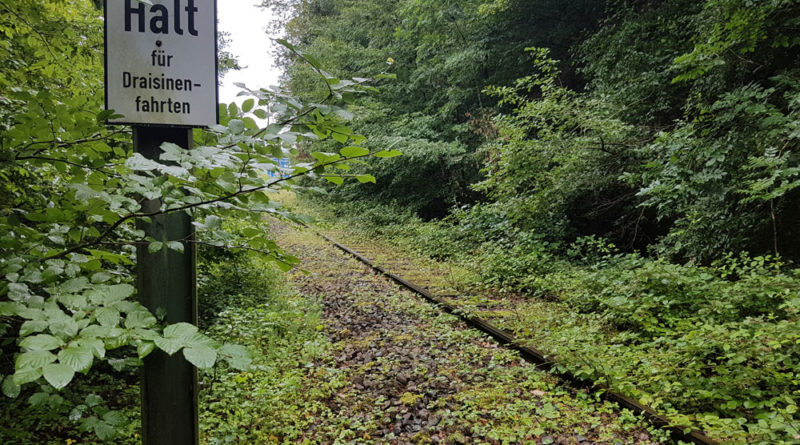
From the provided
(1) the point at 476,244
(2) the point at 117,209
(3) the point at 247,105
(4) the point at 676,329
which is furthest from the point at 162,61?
(1) the point at 476,244

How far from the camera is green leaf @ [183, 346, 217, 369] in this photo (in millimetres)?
1103

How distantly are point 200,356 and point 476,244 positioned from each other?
33.1 ft

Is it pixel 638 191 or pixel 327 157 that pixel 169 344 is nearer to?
pixel 327 157

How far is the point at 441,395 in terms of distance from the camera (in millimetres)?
4105

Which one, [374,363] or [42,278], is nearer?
[42,278]

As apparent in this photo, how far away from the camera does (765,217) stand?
615cm

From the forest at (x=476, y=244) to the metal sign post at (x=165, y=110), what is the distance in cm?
9

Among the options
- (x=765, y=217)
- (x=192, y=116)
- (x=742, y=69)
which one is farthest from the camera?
(x=742, y=69)

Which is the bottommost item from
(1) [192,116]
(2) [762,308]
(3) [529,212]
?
(2) [762,308]

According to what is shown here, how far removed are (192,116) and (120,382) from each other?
11.8 ft

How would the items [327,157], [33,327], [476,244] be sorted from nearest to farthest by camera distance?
[33,327] < [327,157] < [476,244]

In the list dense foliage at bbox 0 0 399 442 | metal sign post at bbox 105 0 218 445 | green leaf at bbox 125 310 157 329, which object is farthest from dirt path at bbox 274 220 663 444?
green leaf at bbox 125 310 157 329

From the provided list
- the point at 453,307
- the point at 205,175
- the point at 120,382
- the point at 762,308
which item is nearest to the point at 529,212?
the point at 453,307

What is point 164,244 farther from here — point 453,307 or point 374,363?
point 453,307
